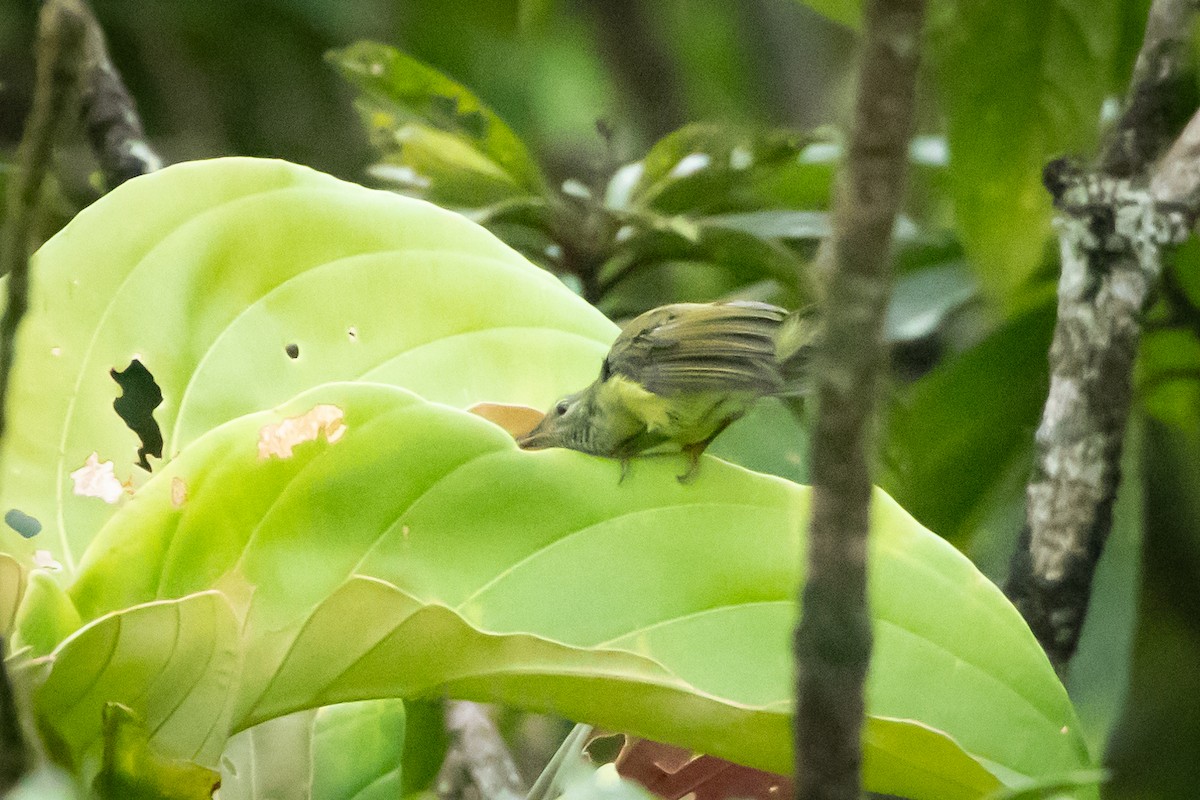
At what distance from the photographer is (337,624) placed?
51cm

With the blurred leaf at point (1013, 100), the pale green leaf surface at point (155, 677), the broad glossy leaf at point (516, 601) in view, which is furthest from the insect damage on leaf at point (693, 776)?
the blurred leaf at point (1013, 100)

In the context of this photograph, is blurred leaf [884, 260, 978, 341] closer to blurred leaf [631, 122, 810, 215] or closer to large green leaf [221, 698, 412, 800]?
blurred leaf [631, 122, 810, 215]

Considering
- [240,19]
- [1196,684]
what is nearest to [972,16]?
[1196,684]

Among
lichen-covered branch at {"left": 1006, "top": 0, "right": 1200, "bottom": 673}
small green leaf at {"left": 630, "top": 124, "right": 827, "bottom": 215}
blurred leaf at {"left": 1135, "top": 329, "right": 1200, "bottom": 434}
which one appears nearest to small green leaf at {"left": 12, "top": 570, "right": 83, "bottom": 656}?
lichen-covered branch at {"left": 1006, "top": 0, "right": 1200, "bottom": 673}

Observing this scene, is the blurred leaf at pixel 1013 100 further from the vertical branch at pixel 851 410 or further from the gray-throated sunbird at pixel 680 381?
the vertical branch at pixel 851 410

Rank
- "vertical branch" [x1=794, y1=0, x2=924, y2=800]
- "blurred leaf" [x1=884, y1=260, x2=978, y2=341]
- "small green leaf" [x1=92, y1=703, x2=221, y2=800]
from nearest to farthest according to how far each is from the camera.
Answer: "vertical branch" [x1=794, y1=0, x2=924, y2=800] < "small green leaf" [x1=92, y1=703, x2=221, y2=800] < "blurred leaf" [x1=884, y1=260, x2=978, y2=341]

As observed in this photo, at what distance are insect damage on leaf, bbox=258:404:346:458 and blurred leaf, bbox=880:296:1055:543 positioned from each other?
0.67 m

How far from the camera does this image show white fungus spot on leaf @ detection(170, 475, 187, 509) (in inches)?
20.4

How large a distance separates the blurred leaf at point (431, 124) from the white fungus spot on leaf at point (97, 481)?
604 millimetres

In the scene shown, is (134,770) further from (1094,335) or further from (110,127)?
(110,127)

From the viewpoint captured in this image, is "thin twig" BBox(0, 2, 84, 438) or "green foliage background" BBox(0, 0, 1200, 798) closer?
"thin twig" BBox(0, 2, 84, 438)

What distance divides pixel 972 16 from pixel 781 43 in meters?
1.35

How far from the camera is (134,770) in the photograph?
467 millimetres

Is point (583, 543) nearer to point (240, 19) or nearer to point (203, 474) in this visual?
point (203, 474)
